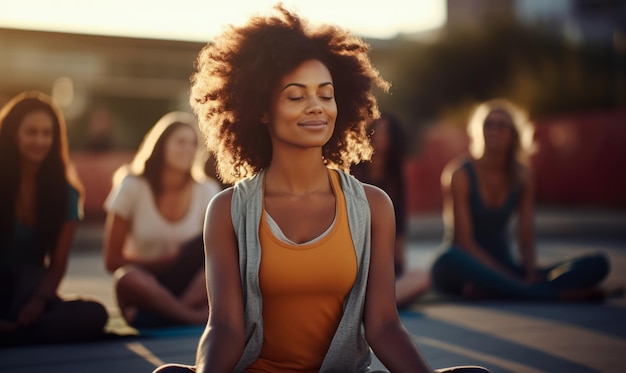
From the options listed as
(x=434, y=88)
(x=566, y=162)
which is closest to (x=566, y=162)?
(x=566, y=162)

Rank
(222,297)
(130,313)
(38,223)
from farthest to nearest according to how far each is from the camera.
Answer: (130,313) → (38,223) → (222,297)

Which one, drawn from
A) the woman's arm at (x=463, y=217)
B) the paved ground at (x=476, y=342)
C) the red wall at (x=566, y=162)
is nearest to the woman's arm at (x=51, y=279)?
the paved ground at (x=476, y=342)

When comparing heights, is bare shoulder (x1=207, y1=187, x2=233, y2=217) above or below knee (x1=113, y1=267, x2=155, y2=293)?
above

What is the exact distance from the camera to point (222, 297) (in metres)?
2.99

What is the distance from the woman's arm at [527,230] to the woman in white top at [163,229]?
8.36 ft

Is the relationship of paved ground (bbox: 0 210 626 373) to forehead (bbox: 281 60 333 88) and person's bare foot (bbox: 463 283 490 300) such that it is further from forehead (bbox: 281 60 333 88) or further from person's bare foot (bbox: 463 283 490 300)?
forehead (bbox: 281 60 333 88)

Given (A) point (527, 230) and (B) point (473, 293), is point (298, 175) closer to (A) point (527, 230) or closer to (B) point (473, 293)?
(B) point (473, 293)

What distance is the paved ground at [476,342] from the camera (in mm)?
4555

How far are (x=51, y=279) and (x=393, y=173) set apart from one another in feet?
9.40

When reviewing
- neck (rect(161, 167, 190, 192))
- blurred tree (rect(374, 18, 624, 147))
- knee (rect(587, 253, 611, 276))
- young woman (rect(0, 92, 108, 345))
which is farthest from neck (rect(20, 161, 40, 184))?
blurred tree (rect(374, 18, 624, 147))

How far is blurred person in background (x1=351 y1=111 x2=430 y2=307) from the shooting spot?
6680mm

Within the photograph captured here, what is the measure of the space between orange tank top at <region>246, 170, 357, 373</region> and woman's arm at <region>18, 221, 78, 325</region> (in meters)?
2.45

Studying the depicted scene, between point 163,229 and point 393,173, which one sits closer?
point 163,229

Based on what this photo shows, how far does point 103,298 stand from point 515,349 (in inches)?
147
